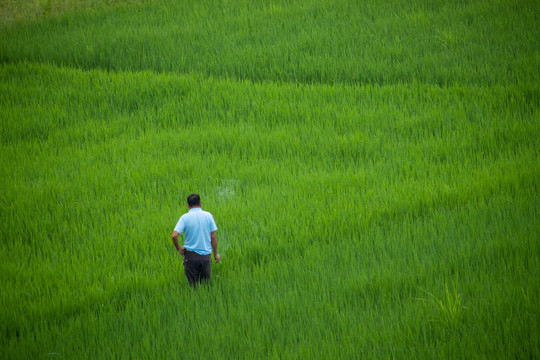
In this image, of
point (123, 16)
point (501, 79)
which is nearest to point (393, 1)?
point (501, 79)

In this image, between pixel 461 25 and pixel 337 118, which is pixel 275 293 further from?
pixel 461 25

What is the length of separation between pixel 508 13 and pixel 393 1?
106 inches

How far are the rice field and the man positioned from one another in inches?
8.3

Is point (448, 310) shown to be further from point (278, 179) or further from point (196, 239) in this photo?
point (278, 179)

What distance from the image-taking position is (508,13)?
11.0 metres

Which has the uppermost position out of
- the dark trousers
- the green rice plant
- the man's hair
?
the man's hair

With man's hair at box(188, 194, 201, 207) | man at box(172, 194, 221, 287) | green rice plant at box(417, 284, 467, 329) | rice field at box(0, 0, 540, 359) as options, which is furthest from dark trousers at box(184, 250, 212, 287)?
green rice plant at box(417, 284, 467, 329)

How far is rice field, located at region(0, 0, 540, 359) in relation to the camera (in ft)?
13.2

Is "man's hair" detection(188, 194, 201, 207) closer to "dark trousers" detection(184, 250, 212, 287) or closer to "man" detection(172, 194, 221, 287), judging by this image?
"man" detection(172, 194, 221, 287)

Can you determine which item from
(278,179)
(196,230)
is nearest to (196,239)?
(196,230)

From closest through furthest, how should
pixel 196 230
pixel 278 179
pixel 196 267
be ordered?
pixel 196 230
pixel 196 267
pixel 278 179

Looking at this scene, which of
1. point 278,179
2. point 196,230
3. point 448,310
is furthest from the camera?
point 278,179

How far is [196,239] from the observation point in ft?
14.6

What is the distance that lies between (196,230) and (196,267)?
382 millimetres
